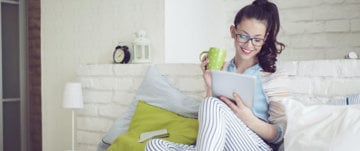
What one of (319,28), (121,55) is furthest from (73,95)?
(319,28)

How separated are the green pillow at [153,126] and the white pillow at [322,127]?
0.43 metres

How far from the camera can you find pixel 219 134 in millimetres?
1418

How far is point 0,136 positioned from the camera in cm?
341

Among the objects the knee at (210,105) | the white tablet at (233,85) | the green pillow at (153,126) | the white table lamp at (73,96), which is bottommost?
the green pillow at (153,126)

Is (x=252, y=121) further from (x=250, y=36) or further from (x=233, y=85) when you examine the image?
(x=250, y=36)

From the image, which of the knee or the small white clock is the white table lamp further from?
the knee

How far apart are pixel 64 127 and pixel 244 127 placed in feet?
5.37

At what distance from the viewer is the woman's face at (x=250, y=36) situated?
1611mm

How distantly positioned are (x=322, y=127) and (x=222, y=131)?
32 cm

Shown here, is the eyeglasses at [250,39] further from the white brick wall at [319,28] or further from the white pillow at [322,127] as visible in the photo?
the white brick wall at [319,28]

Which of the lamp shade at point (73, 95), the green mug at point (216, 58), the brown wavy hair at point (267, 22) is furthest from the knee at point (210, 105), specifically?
the lamp shade at point (73, 95)

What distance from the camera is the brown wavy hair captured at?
1.63 metres

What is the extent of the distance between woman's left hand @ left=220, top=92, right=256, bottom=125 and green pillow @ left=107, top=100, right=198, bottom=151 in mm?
229

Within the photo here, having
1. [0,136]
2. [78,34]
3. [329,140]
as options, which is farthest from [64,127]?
[329,140]
